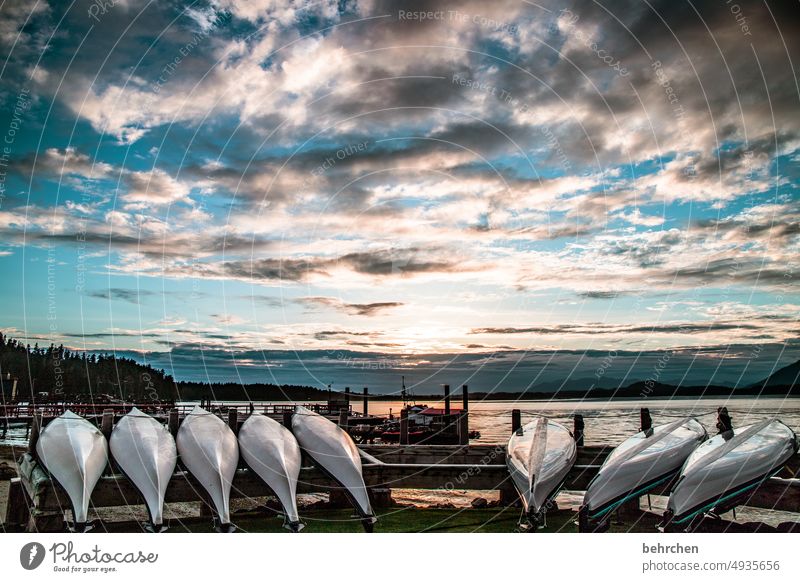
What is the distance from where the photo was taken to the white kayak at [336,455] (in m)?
8.52

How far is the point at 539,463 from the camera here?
336 inches

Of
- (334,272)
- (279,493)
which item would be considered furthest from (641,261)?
(279,493)

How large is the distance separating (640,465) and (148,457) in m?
7.12

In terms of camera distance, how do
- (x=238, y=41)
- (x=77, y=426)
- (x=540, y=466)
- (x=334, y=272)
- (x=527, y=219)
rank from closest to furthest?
1. (x=540, y=466)
2. (x=77, y=426)
3. (x=238, y=41)
4. (x=527, y=219)
5. (x=334, y=272)

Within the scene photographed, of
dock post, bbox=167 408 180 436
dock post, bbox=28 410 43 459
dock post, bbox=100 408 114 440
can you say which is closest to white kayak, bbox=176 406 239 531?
dock post, bbox=167 408 180 436

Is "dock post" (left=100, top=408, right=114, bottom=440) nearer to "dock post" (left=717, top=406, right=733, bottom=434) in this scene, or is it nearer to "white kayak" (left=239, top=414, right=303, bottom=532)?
"white kayak" (left=239, top=414, right=303, bottom=532)

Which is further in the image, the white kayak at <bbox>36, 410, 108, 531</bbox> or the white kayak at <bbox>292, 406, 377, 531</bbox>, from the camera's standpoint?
the white kayak at <bbox>292, 406, 377, 531</bbox>

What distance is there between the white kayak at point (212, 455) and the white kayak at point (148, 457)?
0.25 m

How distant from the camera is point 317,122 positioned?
12.2 m

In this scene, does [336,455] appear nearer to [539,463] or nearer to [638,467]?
[539,463]

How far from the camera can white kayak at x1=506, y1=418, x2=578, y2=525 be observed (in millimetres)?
8172

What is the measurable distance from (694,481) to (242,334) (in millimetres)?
8945
